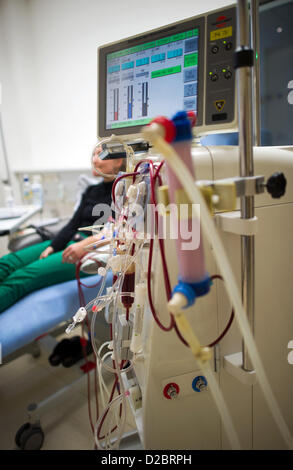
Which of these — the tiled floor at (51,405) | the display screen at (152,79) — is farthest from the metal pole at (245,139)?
the tiled floor at (51,405)

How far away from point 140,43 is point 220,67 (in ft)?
1.00

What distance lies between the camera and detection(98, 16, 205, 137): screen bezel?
0.73m

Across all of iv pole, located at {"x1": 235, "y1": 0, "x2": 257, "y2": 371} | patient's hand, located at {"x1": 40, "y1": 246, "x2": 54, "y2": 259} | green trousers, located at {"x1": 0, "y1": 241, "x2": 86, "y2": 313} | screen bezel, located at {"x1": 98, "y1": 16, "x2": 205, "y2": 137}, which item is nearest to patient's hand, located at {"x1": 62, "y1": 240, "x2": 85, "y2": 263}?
green trousers, located at {"x1": 0, "y1": 241, "x2": 86, "y2": 313}

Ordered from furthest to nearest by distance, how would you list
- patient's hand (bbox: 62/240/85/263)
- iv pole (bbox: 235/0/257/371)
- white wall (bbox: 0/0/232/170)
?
white wall (bbox: 0/0/232/170) < patient's hand (bbox: 62/240/85/263) < iv pole (bbox: 235/0/257/371)

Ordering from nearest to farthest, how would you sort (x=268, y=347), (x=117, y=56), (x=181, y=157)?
(x=181, y=157)
(x=268, y=347)
(x=117, y=56)

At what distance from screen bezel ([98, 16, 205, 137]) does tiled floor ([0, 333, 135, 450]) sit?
86 centimetres

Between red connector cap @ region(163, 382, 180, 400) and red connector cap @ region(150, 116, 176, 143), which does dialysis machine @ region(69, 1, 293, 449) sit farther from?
red connector cap @ region(150, 116, 176, 143)

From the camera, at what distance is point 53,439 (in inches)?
47.4

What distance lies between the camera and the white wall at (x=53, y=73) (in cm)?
227

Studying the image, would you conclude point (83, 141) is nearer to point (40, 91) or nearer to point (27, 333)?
point (40, 91)

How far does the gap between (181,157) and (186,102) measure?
0.45m

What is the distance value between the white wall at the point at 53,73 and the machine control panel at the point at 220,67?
1.66m

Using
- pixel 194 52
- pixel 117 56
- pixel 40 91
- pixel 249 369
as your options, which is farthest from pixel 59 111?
pixel 249 369
